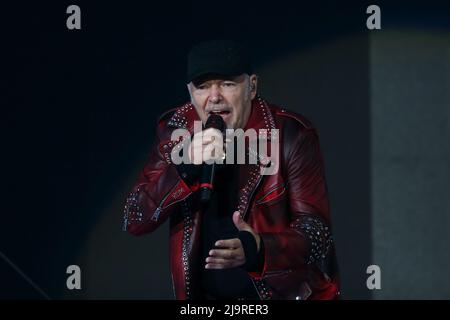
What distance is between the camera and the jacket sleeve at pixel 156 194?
284cm

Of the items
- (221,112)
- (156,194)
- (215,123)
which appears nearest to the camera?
(215,123)

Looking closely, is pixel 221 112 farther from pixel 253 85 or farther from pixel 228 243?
pixel 228 243

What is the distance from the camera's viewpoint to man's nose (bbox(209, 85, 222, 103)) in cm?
297

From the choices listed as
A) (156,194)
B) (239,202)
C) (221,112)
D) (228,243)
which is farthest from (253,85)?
(228,243)

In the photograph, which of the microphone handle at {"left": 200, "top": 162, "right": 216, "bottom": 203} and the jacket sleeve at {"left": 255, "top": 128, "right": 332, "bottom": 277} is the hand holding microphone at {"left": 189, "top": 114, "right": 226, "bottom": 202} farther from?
the jacket sleeve at {"left": 255, "top": 128, "right": 332, "bottom": 277}

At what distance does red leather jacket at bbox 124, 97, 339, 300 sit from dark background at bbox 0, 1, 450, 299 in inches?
15.9

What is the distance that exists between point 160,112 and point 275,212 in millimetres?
685

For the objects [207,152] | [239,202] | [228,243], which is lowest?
[228,243]

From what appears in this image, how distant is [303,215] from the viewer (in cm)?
295

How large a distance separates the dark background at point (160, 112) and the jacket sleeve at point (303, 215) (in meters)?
0.42

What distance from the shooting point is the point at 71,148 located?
3.45 m

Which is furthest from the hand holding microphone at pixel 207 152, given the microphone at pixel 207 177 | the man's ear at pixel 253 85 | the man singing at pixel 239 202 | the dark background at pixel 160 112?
the dark background at pixel 160 112
